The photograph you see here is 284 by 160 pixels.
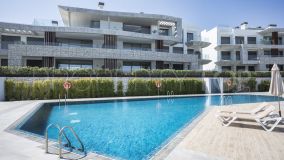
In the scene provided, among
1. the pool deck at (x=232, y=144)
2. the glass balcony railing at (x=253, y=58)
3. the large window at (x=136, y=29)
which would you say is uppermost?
the large window at (x=136, y=29)

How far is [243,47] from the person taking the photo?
47.5 metres

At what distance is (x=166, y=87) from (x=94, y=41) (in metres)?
14.3

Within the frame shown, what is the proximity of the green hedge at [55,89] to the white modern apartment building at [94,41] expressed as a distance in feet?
16.6

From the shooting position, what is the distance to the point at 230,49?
50594mm

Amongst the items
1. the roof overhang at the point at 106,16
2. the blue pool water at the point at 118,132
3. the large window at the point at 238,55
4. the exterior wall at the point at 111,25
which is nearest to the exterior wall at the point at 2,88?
the blue pool water at the point at 118,132

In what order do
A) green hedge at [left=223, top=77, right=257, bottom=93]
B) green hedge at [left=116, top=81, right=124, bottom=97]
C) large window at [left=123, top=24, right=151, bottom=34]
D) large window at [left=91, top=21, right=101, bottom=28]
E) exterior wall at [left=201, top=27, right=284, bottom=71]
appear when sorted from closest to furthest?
green hedge at [left=116, top=81, right=124, bottom=97]
green hedge at [left=223, top=77, right=257, bottom=93]
large window at [left=91, top=21, right=101, bottom=28]
large window at [left=123, top=24, right=151, bottom=34]
exterior wall at [left=201, top=27, right=284, bottom=71]

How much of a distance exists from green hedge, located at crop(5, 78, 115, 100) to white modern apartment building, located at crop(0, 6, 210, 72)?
505 centimetres

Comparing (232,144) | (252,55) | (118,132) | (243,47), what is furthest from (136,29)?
(232,144)

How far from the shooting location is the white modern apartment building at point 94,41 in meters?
29.0

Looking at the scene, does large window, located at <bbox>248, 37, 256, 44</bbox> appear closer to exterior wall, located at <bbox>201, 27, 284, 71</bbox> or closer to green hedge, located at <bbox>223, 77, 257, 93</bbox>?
exterior wall, located at <bbox>201, 27, 284, 71</bbox>

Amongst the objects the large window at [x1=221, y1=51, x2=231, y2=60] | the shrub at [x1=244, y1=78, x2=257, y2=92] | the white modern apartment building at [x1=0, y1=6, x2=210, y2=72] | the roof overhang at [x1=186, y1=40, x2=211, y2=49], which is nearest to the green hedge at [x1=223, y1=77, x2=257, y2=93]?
the shrub at [x1=244, y1=78, x2=257, y2=92]

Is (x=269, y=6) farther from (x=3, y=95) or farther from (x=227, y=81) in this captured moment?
(x=3, y=95)

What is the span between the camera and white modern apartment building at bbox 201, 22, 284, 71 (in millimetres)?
47156

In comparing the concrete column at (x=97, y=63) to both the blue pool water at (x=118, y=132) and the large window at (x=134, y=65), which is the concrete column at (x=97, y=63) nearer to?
the large window at (x=134, y=65)
